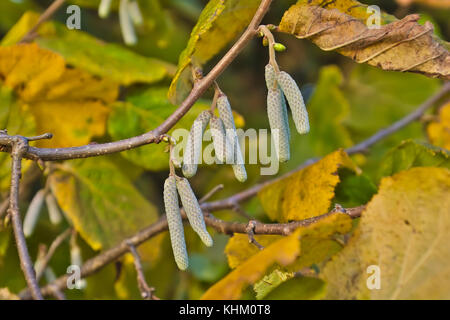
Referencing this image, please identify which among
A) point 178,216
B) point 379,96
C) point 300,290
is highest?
point 379,96

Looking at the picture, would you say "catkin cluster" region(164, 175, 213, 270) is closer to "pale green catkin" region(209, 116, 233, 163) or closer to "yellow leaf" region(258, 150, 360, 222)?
"pale green catkin" region(209, 116, 233, 163)

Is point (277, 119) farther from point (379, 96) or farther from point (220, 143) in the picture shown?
point (379, 96)

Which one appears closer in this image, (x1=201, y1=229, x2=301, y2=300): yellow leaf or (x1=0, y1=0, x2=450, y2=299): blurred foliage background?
(x1=201, y1=229, x2=301, y2=300): yellow leaf

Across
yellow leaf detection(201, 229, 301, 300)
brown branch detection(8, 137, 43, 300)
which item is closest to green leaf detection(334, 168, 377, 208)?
yellow leaf detection(201, 229, 301, 300)

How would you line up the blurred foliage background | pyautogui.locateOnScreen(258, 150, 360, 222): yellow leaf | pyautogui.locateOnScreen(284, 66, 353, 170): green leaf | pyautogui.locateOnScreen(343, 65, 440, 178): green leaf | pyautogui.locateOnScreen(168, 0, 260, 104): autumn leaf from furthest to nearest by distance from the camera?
pyautogui.locateOnScreen(343, 65, 440, 178): green leaf < pyautogui.locateOnScreen(284, 66, 353, 170): green leaf < the blurred foliage background < pyautogui.locateOnScreen(258, 150, 360, 222): yellow leaf < pyautogui.locateOnScreen(168, 0, 260, 104): autumn leaf

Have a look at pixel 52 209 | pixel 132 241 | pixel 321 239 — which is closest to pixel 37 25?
pixel 52 209

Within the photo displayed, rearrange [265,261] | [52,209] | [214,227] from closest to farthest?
[265,261]
[214,227]
[52,209]

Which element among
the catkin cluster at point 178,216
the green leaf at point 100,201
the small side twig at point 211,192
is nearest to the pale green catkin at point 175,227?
the catkin cluster at point 178,216

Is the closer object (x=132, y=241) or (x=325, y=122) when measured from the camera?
(x=132, y=241)
